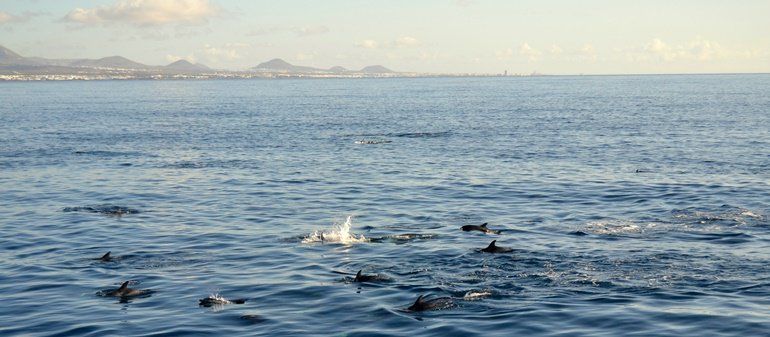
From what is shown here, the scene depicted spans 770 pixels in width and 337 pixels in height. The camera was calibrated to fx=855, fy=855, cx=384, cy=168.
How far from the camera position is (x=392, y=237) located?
33.2 meters

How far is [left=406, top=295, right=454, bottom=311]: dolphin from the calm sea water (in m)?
0.32

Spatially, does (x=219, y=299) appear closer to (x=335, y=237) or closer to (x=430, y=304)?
(x=430, y=304)

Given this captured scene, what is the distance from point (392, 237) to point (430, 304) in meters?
10.3

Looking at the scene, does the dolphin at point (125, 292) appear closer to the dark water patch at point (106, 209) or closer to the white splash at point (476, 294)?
the white splash at point (476, 294)

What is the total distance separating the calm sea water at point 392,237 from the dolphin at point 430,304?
0.32 metres

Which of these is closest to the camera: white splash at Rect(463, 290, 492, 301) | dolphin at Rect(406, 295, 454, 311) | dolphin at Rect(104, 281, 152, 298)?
dolphin at Rect(406, 295, 454, 311)

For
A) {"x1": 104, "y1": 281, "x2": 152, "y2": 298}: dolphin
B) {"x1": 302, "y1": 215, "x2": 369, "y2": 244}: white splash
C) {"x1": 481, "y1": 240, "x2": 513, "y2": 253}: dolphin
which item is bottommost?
{"x1": 302, "y1": 215, "x2": 369, "y2": 244}: white splash

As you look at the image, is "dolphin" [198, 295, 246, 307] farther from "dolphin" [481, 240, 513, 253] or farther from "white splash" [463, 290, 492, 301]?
"dolphin" [481, 240, 513, 253]

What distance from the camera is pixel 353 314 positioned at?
74.3 ft

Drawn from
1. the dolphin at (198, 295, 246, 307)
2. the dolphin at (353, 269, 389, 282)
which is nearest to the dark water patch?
the dolphin at (198, 295, 246, 307)

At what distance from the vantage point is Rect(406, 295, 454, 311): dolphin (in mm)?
22672

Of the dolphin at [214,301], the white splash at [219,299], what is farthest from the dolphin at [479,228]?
the white splash at [219,299]

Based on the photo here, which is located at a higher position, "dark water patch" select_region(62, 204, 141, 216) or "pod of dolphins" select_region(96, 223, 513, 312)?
"pod of dolphins" select_region(96, 223, 513, 312)

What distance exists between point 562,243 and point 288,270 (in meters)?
10.1
